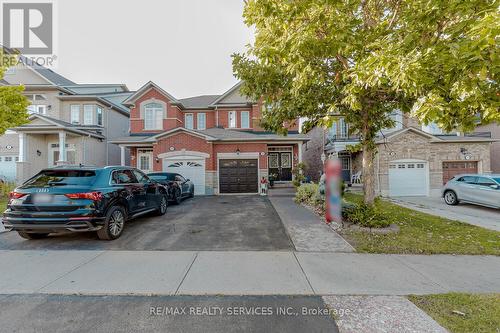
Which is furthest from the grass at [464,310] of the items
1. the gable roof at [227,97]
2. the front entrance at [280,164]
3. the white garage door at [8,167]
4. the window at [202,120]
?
the white garage door at [8,167]

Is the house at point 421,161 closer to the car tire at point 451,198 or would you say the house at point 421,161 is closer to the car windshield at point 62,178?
the car tire at point 451,198

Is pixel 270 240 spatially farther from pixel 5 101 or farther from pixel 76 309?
pixel 5 101

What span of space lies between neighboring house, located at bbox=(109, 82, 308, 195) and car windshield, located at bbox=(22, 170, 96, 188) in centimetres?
954

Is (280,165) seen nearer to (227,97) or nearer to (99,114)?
(227,97)

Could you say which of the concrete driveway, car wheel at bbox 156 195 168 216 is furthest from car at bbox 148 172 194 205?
the concrete driveway

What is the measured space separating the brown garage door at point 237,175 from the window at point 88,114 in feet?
40.9

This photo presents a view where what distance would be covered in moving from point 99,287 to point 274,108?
255 inches

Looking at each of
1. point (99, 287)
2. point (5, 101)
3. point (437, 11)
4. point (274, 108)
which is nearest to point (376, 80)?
point (437, 11)

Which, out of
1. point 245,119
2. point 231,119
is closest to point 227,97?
point 231,119

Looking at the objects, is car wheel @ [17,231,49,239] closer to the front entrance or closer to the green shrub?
the green shrub

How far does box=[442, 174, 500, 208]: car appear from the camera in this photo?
33.1ft

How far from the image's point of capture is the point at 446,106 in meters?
4.45

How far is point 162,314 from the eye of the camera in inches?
117

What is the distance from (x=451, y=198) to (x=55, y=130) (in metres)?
24.3
